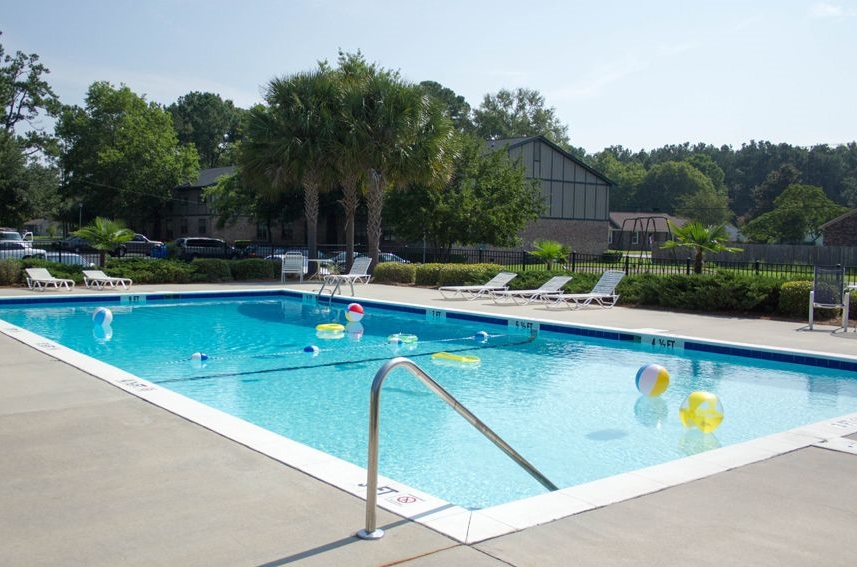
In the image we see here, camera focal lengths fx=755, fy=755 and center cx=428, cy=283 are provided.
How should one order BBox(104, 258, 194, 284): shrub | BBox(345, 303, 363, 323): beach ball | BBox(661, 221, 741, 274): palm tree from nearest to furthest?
1. BBox(345, 303, 363, 323): beach ball
2. BBox(661, 221, 741, 274): palm tree
3. BBox(104, 258, 194, 284): shrub

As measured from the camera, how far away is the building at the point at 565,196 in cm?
4450

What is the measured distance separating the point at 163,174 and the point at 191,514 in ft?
160

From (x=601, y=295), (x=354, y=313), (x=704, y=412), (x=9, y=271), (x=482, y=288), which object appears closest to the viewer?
(x=704, y=412)

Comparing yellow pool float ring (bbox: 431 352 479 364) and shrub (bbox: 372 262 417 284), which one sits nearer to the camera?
yellow pool float ring (bbox: 431 352 479 364)

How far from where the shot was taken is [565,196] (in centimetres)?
4647

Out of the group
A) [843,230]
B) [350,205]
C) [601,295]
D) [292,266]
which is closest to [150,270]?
[292,266]

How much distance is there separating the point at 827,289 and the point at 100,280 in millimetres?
17550

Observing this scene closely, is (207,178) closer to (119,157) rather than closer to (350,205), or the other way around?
(119,157)

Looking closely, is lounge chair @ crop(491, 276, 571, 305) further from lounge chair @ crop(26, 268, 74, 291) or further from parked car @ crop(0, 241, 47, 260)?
parked car @ crop(0, 241, 47, 260)

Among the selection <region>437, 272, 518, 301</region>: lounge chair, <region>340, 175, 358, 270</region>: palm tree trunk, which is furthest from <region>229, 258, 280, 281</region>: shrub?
<region>437, 272, 518, 301</region>: lounge chair

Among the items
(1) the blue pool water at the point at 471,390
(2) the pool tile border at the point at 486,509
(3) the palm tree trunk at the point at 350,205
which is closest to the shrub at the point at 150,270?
(3) the palm tree trunk at the point at 350,205

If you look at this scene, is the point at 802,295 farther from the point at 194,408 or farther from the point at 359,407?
the point at 194,408

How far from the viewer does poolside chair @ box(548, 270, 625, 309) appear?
57.8 feet

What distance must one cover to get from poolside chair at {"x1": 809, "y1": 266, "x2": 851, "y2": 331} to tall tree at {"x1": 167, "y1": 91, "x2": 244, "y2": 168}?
74855 mm
